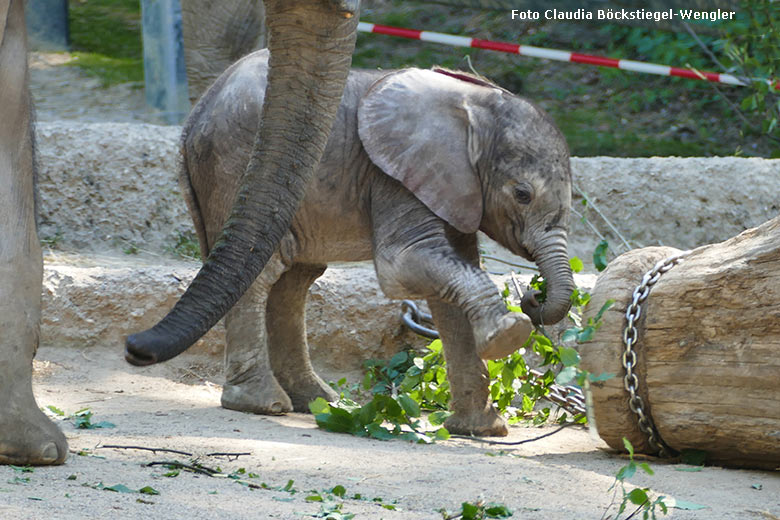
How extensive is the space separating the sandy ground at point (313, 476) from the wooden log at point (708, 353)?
0.14 metres

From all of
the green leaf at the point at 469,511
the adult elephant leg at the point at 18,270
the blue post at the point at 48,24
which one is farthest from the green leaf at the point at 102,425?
the blue post at the point at 48,24

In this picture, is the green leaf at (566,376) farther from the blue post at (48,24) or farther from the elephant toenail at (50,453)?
the blue post at (48,24)

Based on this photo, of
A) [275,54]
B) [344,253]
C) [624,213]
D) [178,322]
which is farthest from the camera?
[624,213]

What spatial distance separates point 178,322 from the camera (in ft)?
9.68

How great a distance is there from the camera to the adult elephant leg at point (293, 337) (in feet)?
18.9

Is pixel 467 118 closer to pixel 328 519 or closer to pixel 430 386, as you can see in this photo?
pixel 430 386

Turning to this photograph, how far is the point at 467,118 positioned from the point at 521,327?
109cm

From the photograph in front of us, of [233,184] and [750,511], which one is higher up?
[233,184]

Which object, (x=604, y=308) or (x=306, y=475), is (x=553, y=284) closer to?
(x=604, y=308)

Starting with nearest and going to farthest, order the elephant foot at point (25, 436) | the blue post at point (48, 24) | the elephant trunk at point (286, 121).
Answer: the elephant trunk at point (286, 121) → the elephant foot at point (25, 436) → the blue post at point (48, 24)

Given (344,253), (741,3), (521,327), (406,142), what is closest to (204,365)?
(344,253)

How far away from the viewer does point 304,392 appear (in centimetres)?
574

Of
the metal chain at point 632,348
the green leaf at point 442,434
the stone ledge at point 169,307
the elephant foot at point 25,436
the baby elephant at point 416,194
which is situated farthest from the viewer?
the stone ledge at point 169,307

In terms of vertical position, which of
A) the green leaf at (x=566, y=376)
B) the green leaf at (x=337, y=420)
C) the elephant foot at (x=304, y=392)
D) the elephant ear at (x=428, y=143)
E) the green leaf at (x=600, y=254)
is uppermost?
the elephant ear at (x=428, y=143)
